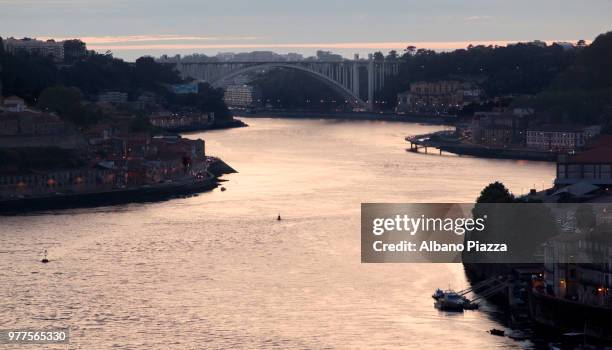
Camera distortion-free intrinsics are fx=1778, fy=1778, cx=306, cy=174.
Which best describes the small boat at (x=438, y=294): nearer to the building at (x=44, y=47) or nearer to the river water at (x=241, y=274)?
the river water at (x=241, y=274)

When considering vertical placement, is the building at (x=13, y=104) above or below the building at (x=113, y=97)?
above

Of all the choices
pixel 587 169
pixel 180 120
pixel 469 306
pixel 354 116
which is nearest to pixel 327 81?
pixel 354 116

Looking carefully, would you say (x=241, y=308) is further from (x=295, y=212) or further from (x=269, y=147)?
(x=269, y=147)

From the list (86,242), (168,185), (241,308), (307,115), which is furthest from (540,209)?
(307,115)

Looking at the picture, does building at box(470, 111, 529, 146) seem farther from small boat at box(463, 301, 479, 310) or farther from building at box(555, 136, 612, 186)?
small boat at box(463, 301, 479, 310)

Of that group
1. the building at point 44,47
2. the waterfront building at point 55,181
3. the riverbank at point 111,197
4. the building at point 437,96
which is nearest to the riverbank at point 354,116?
the building at point 437,96

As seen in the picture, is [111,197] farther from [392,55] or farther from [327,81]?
[392,55]
